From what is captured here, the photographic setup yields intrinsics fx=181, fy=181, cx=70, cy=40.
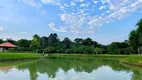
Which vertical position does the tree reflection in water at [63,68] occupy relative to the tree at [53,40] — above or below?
below

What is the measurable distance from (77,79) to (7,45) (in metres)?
55.7

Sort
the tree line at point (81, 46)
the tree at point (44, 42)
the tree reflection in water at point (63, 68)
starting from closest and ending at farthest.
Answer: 1. the tree reflection in water at point (63, 68)
2. the tree line at point (81, 46)
3. the tree at point (44, 42)

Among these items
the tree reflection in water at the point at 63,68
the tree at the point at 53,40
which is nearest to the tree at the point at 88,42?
the tree at the point at 53,40

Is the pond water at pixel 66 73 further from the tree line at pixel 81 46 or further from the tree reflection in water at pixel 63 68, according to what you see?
the tree line at pixel 81 46

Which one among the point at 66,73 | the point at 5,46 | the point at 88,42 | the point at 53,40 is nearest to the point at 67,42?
the point at 53,40

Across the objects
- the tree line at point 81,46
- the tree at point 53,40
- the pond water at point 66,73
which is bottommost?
the pond water at point 66,73

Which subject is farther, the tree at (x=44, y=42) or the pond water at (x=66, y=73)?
the tree at (x=44, y=42)

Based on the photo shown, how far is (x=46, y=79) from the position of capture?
14.1 m

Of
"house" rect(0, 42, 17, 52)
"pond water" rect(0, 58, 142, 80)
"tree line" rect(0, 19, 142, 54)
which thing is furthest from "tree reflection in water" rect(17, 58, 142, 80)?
"house" rect(0, 42, 17, 52)

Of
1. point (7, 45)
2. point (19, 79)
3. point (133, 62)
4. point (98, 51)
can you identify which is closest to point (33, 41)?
point (7, 45)

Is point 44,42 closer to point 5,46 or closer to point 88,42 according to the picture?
point 88,42

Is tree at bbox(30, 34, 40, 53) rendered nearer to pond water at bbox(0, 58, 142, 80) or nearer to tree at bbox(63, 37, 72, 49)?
tree at bbox(63, 37, 72, 49)

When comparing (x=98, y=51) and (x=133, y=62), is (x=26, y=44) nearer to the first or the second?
(x=98, y=51)

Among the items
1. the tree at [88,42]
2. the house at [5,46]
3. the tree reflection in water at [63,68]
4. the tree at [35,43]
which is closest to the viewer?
the tree reflection in water at [63,68]
